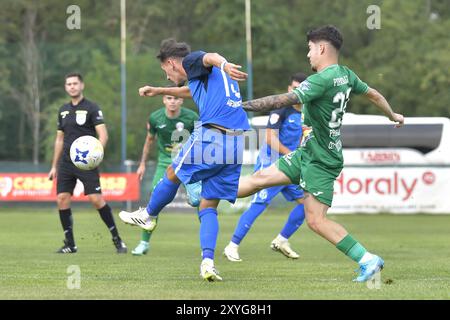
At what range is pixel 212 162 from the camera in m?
9.09

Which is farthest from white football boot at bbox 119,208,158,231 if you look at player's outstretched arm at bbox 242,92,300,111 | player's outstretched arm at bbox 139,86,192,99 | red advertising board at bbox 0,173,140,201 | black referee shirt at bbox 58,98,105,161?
red advertising board at bbox 0,173,140,201

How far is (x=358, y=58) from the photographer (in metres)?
48.7

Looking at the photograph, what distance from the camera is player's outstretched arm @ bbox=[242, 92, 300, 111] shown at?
8.02m

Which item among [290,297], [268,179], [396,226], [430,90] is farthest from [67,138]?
[430,90]

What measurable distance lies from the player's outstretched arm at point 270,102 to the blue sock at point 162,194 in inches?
64.8

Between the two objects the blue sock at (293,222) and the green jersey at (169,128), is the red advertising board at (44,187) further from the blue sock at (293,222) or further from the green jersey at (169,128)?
the blue sock at (293,222)

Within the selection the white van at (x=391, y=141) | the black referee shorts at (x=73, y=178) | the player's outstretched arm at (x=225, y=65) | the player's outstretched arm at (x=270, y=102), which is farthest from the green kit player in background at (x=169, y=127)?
the white van at (x=391, y=141)

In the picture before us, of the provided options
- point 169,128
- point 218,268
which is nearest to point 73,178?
point 169,128

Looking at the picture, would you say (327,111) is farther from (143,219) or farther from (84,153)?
(84,153)

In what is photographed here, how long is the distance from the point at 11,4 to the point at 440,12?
67.6 feet

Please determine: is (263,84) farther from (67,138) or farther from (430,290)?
(430,290)

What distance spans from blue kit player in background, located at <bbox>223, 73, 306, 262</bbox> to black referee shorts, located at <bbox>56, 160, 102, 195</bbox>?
1926 mm

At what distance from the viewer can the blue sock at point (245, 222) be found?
41.4ft

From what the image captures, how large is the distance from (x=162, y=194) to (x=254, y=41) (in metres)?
38.0
